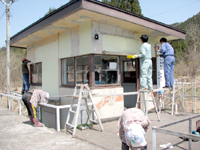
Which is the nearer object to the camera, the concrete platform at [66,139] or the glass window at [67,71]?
the concrete platform at [66,139]

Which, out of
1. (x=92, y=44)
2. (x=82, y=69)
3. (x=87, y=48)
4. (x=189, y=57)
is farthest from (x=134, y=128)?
(x=189, y=57)

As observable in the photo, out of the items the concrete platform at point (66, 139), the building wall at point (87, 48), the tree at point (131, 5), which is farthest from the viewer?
the tree at point (131, 5)

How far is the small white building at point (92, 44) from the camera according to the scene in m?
5.98

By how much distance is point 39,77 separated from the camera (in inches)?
424

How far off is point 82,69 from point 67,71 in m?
1.11

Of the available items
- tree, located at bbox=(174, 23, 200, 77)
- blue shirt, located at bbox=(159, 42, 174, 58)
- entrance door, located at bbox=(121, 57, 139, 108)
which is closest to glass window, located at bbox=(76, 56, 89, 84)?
blue shirt, located at bbox=(159, 42, 174, 58)

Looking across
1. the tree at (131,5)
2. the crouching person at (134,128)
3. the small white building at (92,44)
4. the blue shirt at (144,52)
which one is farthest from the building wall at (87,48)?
the tree at (131,5)

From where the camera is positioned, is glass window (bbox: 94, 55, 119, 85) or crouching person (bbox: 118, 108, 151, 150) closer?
crouching person (bbox: 118, 108, 151, 150)

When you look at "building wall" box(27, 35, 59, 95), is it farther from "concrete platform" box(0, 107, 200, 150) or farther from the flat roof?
"concrete platform" box(0, 107, 200, 150)

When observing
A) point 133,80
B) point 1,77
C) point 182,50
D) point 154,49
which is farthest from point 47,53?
point 182,50

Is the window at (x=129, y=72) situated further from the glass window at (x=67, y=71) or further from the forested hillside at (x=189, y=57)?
the forested hillside at (x=189, y=57)

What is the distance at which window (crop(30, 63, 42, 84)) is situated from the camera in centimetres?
1066

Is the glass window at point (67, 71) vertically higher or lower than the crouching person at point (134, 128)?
higher

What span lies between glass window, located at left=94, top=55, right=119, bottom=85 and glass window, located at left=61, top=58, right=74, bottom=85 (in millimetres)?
1393
